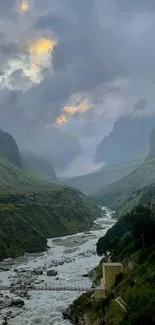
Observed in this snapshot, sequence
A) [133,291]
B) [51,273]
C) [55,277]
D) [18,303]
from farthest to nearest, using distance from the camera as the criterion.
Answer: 1. [51,273]
2. [55,277]
3. [18,303]
4. [133,291]

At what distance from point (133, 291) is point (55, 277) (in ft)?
173

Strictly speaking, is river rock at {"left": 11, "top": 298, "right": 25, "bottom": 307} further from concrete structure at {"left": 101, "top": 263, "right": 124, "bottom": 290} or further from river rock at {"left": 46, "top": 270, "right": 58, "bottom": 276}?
river rock at {"left": 46, "top": 270, "right": 58, "bottom": 276}

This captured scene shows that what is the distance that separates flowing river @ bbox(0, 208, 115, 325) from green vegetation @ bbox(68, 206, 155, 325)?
18.4ft

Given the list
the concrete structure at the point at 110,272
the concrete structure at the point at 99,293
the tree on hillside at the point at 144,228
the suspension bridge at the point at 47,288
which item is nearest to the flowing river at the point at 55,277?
the suspension bridge at the point at 47,288

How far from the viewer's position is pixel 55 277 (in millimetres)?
118188

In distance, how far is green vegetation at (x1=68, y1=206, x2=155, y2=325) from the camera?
55931 millimetres

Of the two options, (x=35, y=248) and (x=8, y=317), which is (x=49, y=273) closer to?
(x=8, y=317)

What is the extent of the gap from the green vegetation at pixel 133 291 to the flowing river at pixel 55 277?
5.61 m

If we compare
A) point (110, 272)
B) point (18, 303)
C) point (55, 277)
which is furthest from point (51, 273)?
point (110, 272)

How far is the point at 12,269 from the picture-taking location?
13688 centimetres

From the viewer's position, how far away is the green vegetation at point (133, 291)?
184 ft

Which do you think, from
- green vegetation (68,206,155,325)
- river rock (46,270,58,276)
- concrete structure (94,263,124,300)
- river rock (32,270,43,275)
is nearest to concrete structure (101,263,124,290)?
concrete structure (94,263,124,300)

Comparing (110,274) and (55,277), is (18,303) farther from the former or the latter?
(55,277)

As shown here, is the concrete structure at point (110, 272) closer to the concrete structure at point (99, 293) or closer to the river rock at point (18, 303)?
the concrete structure at point (99, 293)
